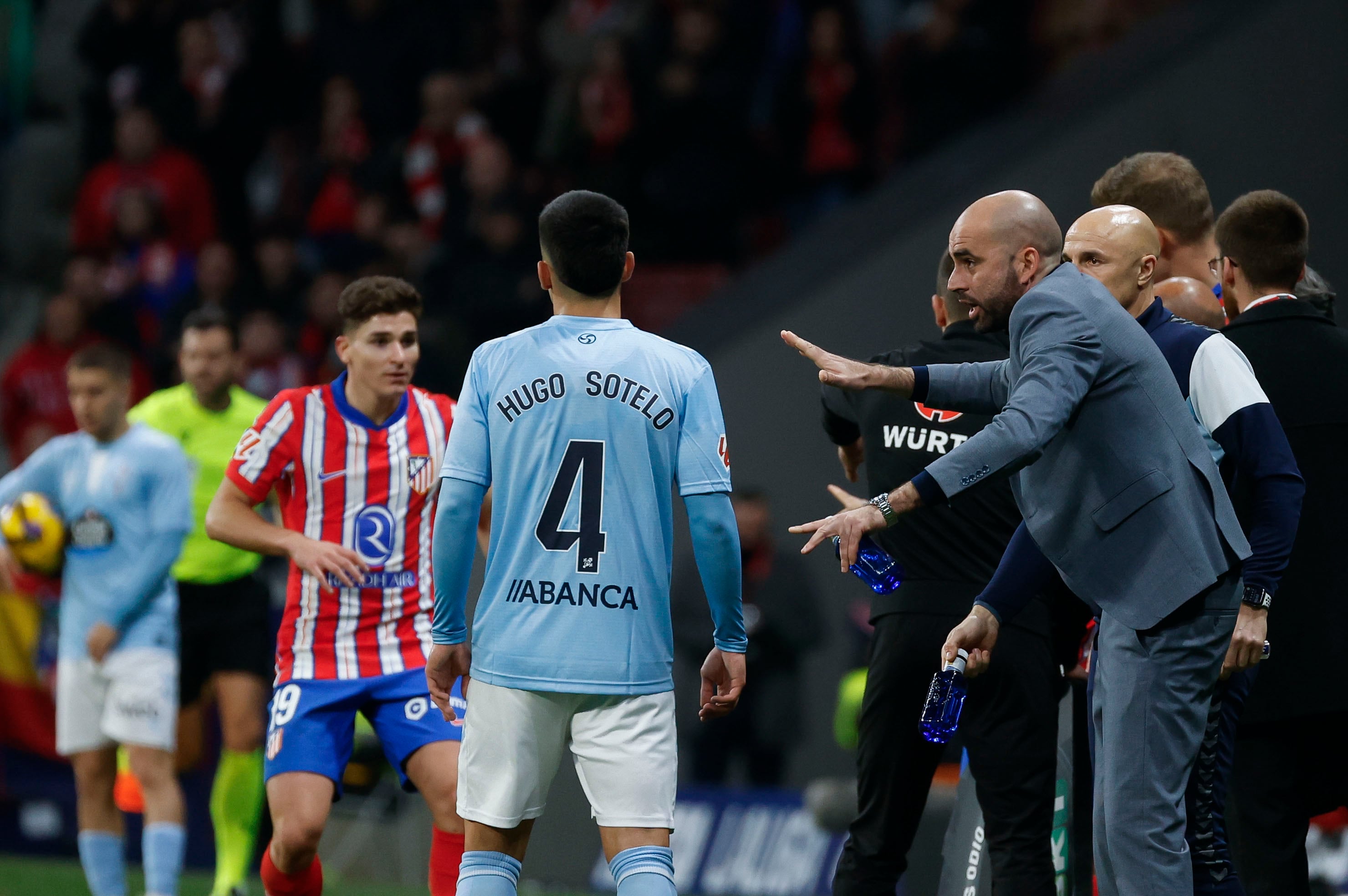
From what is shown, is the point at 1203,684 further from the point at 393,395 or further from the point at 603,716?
the point at 393,395

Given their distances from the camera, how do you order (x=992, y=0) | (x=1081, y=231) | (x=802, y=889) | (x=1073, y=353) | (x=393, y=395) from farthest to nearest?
(x=992, y=0) < (x=802, y=889) < (x=393, y=395) < (x=1081, y=231) < (x=1073, y=353)

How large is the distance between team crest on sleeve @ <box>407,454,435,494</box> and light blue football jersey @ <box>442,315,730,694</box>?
1.41 metres

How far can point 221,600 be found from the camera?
7.89 meters

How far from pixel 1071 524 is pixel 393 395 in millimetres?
2558

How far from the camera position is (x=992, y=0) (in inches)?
442

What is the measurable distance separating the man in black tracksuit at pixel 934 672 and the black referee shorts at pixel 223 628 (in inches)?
146

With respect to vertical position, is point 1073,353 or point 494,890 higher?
point 1073,353

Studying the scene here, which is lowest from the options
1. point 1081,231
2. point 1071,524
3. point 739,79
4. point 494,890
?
point 494,890

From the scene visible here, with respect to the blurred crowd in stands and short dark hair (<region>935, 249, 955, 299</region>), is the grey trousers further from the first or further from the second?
the blurred crowd in stands

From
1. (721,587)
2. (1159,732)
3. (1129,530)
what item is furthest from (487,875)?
(1129,530)

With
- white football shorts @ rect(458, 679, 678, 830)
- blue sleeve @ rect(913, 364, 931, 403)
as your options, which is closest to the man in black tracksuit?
blue sleeve @ rect(913, 364, 931, 403)

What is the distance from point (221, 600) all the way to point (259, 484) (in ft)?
8.34

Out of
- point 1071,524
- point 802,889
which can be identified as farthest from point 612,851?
point 802,889

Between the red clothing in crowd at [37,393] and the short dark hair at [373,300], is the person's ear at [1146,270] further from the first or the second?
the red clothing in crowd at [37,393]
